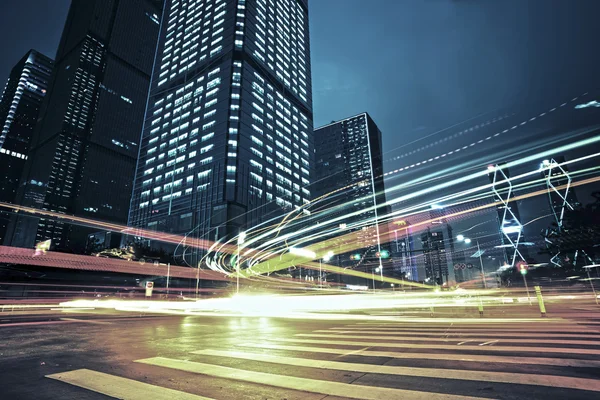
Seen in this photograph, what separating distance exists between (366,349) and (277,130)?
4521 inches

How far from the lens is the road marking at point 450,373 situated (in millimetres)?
4418

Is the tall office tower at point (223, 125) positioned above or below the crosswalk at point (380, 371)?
above

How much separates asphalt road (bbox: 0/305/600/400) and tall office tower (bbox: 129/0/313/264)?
8158cm

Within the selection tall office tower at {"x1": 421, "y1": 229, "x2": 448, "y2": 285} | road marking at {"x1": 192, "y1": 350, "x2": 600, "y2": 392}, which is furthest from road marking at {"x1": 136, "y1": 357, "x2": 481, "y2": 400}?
tall office tower at {"x1": 421, "y1": 229, "x2": 448, "y2": 285}

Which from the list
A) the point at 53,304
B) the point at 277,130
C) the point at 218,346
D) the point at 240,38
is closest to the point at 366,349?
the point at 218,346

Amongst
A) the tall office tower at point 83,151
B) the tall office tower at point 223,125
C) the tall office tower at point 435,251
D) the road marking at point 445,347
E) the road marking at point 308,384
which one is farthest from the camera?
the tall office tower at point 83,151

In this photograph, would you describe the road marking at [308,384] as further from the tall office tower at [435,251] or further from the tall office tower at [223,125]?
the tall office tower at [223,125]

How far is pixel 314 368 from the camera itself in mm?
5738

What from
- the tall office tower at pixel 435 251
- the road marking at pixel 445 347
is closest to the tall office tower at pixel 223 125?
the tall office tower at pixel 435 251

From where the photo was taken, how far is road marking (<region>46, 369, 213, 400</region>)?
425 cm

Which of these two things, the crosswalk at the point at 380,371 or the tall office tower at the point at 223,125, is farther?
the tall office tower at the point at 223,125

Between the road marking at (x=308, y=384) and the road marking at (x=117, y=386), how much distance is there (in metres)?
1.00

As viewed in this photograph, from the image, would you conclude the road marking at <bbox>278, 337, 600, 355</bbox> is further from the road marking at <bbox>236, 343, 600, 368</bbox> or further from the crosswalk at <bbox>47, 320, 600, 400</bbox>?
the road marking at <bbox>236, 343, 600, 368</bbox>

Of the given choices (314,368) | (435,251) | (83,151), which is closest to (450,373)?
(314,368)
